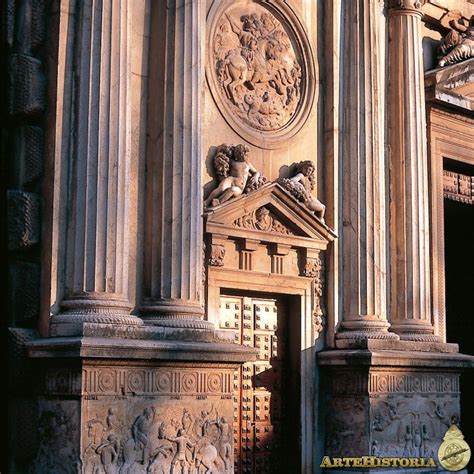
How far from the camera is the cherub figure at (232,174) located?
474 inches

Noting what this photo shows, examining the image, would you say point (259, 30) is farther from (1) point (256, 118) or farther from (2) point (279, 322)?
(2) point (279, 322)

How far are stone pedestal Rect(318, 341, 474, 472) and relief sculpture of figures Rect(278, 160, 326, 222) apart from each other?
1.74m

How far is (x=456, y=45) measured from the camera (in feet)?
51.1

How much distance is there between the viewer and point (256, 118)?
12914 mm

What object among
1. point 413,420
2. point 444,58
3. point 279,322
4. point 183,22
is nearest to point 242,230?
point 279,322

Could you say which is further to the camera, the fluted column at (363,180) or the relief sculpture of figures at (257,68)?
the fluted column at (363,180)

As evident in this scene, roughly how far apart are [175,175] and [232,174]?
48.2 inches

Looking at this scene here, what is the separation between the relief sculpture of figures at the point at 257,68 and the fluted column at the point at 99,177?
2.03m

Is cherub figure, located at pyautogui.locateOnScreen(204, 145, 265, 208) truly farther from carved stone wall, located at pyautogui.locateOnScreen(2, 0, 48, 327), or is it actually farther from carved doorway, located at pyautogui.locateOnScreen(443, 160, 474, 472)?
carved doorway, located at pyautogui.locateOnScreen(443, 160, 474, 472)

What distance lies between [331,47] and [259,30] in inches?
46.5

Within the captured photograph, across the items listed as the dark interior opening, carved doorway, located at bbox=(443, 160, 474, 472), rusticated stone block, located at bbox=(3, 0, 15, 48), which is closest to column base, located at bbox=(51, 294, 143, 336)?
rusticated stone block, located at bbox=(3, 0, 15, 48)

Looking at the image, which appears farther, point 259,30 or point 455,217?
point 455,217

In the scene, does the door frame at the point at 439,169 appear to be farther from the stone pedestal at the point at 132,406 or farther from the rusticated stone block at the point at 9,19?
the rusticated stone block at the point at 9,19

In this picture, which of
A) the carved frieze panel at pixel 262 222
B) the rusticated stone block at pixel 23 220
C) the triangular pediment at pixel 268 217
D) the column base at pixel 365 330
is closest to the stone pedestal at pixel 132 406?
the rusticated stone block at pixel 23 220
